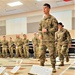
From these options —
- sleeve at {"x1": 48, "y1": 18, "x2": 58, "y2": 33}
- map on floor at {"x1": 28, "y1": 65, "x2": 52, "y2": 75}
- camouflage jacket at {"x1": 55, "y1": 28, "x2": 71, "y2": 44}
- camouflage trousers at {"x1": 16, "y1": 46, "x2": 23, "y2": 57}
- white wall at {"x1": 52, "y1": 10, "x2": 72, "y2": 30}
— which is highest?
white wall at {"x1": 52, "y1": 10, "x2": 72, "y2": 30}

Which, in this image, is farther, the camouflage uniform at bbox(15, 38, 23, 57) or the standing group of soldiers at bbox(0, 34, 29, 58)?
the camouflage uniform at bbox(15, 38, 23, 57)

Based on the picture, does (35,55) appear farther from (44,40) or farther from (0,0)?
(0,0)

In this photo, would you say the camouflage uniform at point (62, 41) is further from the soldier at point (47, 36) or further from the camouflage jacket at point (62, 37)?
the soldier at point (47, 36)

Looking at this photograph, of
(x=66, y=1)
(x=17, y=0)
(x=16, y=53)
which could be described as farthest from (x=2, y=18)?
(x=66, y=1)

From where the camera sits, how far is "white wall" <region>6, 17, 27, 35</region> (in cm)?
423

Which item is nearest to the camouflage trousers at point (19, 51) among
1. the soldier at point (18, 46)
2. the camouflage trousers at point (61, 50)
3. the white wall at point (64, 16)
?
the soldier at point (18, 46)

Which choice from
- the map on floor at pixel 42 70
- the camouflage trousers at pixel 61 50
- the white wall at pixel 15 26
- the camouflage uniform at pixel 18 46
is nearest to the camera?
the map on floor at pixel 42 70

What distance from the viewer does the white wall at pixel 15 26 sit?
423 centimetres

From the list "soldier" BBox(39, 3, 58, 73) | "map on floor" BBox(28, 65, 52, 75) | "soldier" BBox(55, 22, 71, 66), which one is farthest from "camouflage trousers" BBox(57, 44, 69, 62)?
"map on floor" BBox(28, 65, 52, 75)

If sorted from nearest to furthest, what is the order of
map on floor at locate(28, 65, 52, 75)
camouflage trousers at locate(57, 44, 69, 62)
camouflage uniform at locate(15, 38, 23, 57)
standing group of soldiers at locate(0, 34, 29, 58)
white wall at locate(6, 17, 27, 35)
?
1. map on floor at locate(28, 65, 52, 75)
2. standing group of soldiers at locate(0, 34, 29, 58)
3. camouflage uniform at locate(15, 38, 23, 57)
4. white wall at locate(6, 17, 27, 35)
5. camouflage trousers at locate(57, 44, 69, 62)

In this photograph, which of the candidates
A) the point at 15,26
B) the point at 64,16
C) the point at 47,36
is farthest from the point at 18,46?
the point at 64,16

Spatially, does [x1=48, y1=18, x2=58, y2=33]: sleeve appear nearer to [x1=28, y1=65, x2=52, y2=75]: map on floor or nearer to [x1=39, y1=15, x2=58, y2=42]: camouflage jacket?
[x1=39, y1=15, x2=58, y2=42]: camouflage jacket

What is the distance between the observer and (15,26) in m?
4.20

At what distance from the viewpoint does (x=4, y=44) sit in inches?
138
